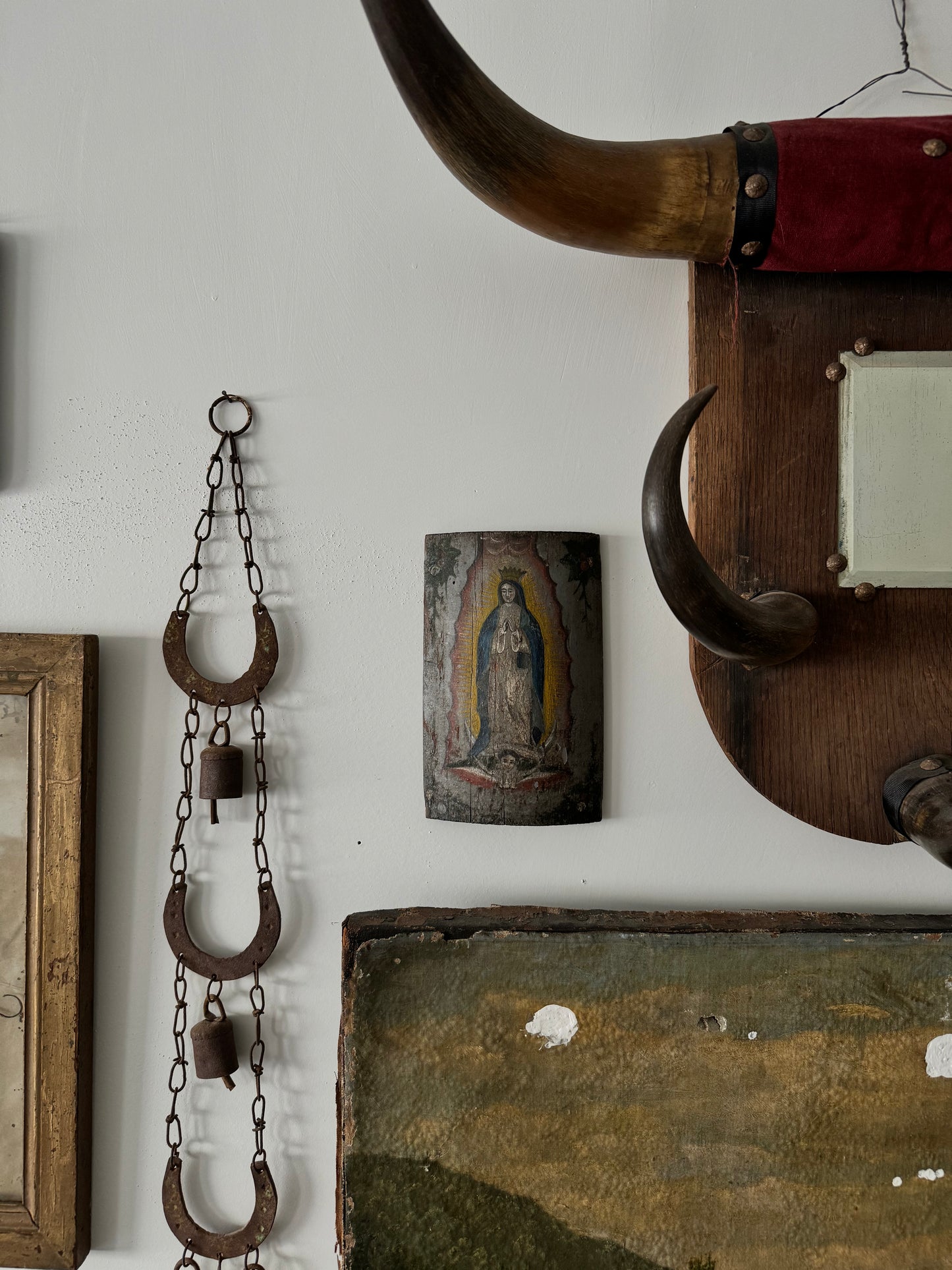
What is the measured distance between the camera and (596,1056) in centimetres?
71

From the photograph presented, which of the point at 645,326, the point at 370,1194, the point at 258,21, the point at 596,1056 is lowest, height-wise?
the point at 370,1194

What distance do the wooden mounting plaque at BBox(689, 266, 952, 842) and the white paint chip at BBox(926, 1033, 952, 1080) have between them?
0.58 feet

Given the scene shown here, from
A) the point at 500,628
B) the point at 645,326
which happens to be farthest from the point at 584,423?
the point at 500,628

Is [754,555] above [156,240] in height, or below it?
below

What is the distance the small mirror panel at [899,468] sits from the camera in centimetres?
69

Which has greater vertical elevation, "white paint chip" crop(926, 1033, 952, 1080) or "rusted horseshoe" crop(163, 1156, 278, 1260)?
"white paint chip" crop(926, 1033, 952, 1080)

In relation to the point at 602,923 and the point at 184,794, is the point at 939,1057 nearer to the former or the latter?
the point at 602,923

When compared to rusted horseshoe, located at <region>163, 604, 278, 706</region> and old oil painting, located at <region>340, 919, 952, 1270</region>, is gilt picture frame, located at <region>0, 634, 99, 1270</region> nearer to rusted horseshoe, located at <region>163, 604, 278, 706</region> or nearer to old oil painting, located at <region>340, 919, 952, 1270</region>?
rusted horseshoe, located at <region>163, 604, 278, 706</region>

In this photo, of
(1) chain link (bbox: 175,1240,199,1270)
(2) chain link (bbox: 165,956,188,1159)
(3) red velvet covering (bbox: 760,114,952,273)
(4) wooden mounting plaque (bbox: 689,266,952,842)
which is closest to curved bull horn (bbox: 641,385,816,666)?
(4) wooden mounting plaque (bbox: 689,266,952,842)

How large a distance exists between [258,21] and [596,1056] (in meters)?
0.97

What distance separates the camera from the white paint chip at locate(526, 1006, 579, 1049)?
72 cm

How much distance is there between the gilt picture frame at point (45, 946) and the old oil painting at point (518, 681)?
1.07 feet

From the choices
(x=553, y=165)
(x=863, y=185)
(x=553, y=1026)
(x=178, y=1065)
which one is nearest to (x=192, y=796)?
(x=178, y=1065)

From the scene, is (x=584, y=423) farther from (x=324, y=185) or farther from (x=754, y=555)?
(x=324, y=185)
